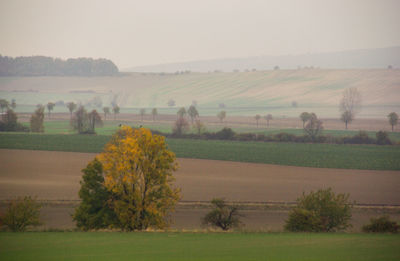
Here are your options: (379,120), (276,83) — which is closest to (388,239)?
(379,120)

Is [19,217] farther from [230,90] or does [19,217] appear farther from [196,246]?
[230,90]

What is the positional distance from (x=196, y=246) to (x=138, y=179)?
8.25m

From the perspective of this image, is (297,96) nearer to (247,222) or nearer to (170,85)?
(170,85)

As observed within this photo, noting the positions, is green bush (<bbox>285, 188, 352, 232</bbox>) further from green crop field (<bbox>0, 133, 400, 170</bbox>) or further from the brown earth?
the brown earth

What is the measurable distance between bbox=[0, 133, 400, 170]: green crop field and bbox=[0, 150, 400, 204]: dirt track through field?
312 cm

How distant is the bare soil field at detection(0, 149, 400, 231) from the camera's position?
32894 millimetres

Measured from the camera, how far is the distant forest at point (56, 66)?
184 metres

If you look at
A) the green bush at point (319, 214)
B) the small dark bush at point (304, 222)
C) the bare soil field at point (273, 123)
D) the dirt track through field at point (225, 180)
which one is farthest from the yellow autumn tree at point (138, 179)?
the bare soil field at point (273, 123)

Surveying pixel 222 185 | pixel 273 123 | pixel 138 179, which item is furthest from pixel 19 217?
pixel 273 123

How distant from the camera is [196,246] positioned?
19516 mm

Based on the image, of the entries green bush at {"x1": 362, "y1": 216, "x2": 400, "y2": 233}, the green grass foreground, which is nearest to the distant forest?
the green grass foreground

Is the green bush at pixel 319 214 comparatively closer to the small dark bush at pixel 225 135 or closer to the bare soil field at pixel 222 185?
the bare soil field at pixel 222 185

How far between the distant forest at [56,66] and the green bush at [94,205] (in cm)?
16626

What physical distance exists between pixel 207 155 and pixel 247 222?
86.1ft
